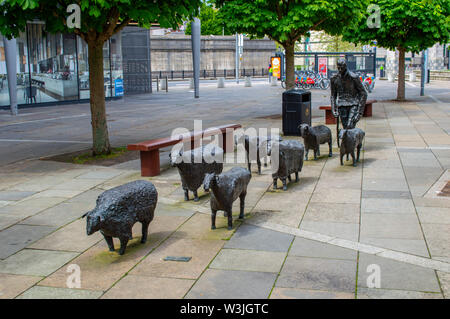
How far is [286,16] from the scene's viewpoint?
16.9 meters

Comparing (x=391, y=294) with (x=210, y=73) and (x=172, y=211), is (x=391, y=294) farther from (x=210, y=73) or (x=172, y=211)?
(x=210, y=73)

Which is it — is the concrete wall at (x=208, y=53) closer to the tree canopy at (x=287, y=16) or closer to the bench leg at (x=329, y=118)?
the tree canopy at (x=287, y=16)

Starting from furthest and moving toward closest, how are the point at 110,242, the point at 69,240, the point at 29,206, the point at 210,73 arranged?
the point at 210,73 < the point at 29,206 < the point at 69,240 < the point at 110,242

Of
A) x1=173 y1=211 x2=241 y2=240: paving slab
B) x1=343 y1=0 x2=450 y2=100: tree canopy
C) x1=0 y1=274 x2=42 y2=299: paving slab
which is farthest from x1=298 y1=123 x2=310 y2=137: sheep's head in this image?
x1=343 y1=0 x2=450 y2=100: tree canopy

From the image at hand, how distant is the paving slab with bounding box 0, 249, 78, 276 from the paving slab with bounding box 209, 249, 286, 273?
1701 millimetres

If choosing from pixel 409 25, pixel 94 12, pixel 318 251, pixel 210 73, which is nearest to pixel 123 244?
pixel 318 251

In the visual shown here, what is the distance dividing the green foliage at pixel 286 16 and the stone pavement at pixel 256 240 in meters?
7.06

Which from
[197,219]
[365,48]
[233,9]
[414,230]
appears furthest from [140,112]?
[365,48]

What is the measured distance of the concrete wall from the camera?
194ft

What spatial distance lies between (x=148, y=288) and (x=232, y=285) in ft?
2.64

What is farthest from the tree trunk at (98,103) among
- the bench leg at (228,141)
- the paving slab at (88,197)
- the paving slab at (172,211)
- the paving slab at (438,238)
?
the paving slab at (438,238)

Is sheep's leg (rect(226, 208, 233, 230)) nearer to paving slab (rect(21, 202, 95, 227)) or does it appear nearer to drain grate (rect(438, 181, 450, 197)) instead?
paving slab (rect(21, 202, 95, 227))

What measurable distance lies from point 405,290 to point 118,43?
2699cm

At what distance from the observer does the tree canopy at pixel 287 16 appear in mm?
16312
